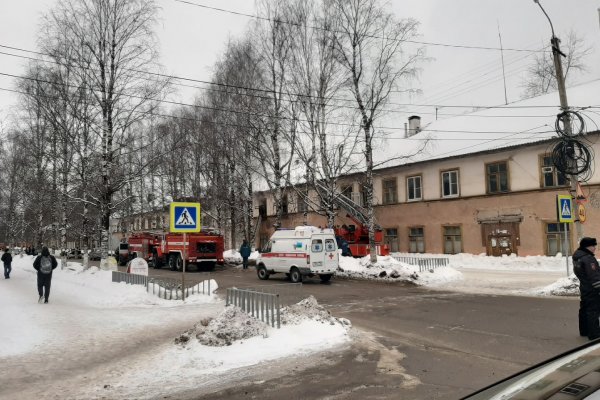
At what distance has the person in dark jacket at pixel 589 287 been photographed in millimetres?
8172

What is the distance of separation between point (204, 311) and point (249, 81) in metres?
21.2

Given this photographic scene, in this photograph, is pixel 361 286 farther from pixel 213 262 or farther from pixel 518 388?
pixel 518 388

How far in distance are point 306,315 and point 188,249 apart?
21189mm

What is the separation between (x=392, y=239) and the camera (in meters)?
34.1

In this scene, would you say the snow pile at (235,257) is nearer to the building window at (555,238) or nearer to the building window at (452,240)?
the building window at (452,240)

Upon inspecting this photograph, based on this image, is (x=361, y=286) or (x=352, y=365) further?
(x=361, y=286)

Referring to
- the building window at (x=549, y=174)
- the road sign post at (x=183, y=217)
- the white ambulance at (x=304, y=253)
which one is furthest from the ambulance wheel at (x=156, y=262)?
the building window at (x=549, y=174)

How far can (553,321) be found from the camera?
10.4 meters

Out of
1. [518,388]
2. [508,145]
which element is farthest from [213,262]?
[518,388]

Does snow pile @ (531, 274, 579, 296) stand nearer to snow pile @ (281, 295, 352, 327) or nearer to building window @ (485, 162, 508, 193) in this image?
snow pile @ (281, 295, 352, 327)

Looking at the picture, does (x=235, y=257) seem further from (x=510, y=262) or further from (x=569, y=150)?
(x=569, y=150)

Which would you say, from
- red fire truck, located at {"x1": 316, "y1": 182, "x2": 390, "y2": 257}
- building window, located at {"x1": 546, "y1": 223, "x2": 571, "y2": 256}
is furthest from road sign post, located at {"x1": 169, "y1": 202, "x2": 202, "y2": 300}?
building window, located at {"x1": 546, "y1": 223, "x2": 571, "y2": 256}

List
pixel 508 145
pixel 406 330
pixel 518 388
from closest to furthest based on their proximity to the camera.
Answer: pixel 518 388
pixel 406 330
pixel 508 145

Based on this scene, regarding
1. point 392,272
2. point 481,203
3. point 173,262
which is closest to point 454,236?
point 481,203
